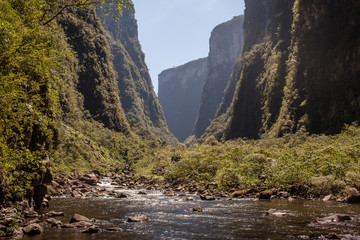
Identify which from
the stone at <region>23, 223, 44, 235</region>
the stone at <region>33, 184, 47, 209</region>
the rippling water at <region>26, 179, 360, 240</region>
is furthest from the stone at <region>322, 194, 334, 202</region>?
the stone at <region>33, 184, 47, 209</region>

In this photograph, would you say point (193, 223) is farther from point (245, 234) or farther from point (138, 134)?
point (138, 134)

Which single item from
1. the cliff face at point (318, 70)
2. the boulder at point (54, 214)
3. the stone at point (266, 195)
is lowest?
the stone at point (266, 195)

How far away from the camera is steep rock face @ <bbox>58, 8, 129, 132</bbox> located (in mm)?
82625

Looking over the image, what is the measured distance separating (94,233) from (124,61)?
181919 mm

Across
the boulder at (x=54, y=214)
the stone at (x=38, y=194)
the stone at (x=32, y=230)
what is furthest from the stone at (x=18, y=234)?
the stone at (x=38, y=194)

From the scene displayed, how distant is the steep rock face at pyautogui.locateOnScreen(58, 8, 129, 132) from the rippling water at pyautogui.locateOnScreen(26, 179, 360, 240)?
67.7m

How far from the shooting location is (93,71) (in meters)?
87.9

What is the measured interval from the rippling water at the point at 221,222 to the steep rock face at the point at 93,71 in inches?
2664

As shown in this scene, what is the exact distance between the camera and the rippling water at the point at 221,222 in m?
9.01

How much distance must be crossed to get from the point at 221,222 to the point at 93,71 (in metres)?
83.3

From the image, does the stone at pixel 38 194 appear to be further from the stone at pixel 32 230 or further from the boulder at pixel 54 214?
the stone at pixel 32 230

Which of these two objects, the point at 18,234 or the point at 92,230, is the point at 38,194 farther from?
the point at 92,230

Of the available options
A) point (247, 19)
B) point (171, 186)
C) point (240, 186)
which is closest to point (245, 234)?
point (240, 186)

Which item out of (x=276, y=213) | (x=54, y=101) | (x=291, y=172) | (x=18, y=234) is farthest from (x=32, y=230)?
(x=291, y=172)
